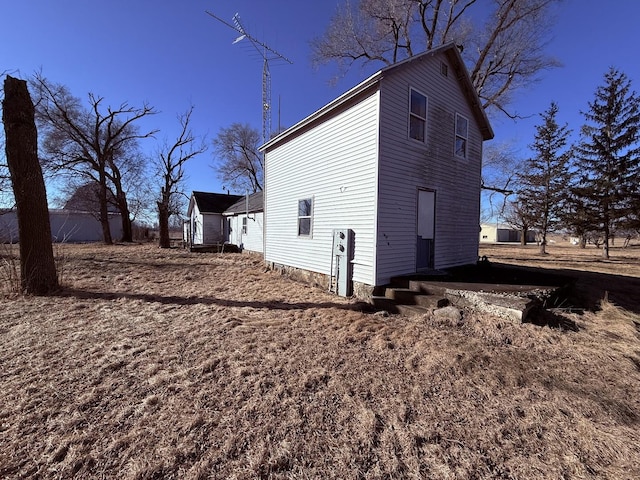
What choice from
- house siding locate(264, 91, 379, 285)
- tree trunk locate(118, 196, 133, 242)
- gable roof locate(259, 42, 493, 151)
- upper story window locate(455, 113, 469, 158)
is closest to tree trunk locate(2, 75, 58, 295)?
house siding locate(264, 91, 379, 285)

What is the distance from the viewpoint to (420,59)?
6.94 m

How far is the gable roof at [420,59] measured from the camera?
617 cm

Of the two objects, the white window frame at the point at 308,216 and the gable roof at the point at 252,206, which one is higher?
the gable roof at the point at 252,206

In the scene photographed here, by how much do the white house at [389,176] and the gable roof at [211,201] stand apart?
52.8ft

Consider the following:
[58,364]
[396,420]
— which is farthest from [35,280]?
[396,420]

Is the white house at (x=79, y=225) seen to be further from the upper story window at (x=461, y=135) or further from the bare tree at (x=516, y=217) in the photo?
the bare tree at (x=516, y=217)

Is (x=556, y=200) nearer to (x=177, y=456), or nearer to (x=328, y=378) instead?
(x=328, y=378)

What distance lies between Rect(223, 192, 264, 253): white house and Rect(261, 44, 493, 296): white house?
6792 millimetres

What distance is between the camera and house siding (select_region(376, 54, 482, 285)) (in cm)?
622

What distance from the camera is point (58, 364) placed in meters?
3.32

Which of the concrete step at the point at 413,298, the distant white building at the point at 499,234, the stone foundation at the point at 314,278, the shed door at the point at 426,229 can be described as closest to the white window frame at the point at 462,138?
the shed door at the point at 426,229

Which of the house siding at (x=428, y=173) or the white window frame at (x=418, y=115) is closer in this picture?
the house siding at (x=428, y=173)

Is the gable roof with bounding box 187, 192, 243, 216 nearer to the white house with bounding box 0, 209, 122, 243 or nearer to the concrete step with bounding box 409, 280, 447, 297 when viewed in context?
the white house with bounding box 0, 209, 122, 243

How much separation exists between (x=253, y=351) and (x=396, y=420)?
203 cm
